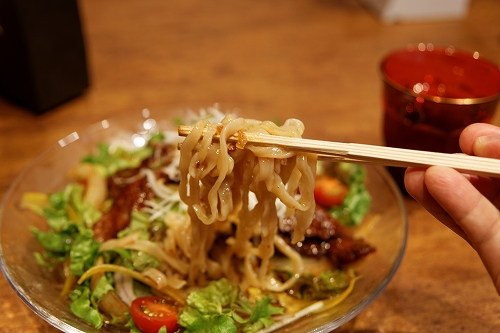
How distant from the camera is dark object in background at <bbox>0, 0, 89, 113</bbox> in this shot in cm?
307

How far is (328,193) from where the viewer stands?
2.64 meters

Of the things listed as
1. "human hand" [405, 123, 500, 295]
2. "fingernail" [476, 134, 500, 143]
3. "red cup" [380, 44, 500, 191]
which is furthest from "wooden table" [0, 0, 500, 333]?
"fingernail" [476, 134, 500, 143]

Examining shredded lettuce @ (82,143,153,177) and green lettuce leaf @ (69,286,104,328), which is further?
shredded lettuce @ (82,143,153,177)

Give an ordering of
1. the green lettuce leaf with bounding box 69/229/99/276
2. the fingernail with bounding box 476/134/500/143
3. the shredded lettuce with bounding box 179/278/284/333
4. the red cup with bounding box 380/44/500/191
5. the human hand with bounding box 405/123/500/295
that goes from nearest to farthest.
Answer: the human hand with bounding box 405/123/500/295 → the fingernail with bounding box 476/134/500/143 → the shredded lettuce with bounding box 179/278/284/333 → the green lettuce leaf with bounding box 69/229/99/276 → the red cup with bounding box 380/44/500/191

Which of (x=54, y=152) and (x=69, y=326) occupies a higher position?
(x=54, y=152)

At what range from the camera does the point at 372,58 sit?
14.8 ft

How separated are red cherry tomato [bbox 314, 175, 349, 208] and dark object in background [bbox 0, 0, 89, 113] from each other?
2.17m

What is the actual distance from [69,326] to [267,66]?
3127 mm

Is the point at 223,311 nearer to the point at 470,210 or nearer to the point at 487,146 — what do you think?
the point at 470,210

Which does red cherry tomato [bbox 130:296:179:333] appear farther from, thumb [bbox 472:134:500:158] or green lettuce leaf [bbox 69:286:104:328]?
thumb [bbox 472:134:500:158]

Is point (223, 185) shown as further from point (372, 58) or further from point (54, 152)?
point (372, 58)

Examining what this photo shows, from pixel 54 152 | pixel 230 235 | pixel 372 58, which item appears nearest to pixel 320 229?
pixel 230 235

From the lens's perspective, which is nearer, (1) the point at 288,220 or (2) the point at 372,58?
(1) the point at 288,220

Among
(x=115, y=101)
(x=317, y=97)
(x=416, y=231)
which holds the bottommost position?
(x=416, y=231)
